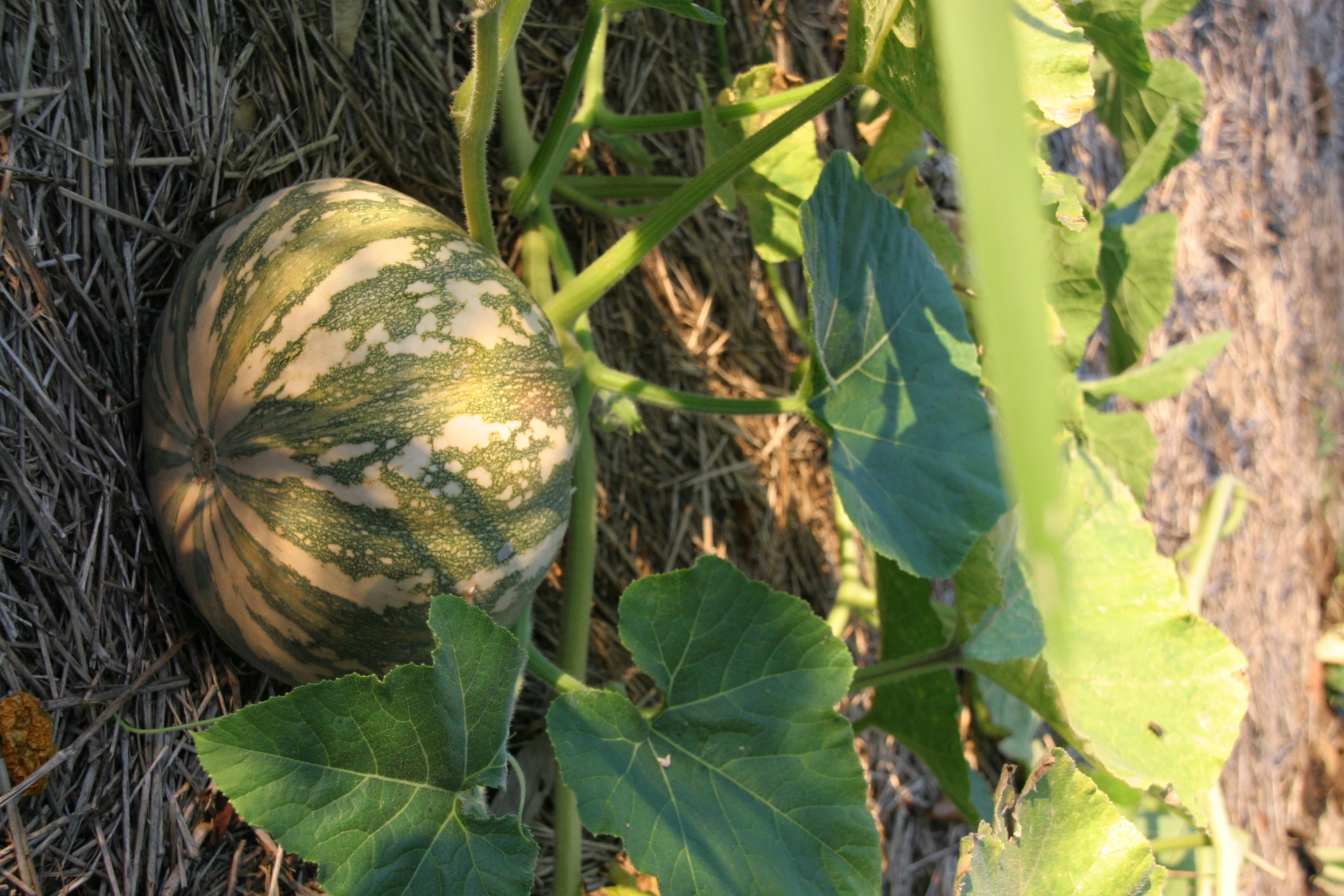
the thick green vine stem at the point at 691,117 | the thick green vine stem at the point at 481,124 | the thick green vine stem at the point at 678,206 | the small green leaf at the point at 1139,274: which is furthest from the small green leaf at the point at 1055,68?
the small green leaf at the point at 1139,274

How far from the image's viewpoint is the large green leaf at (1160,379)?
1769mm

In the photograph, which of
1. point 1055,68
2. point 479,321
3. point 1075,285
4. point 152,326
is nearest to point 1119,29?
point 1055,68

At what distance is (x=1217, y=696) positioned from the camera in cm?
126

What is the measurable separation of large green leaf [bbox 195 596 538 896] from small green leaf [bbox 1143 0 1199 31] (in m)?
1.33

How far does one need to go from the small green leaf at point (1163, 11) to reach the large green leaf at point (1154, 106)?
0.06 m

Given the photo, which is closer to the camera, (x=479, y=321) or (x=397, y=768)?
(x=397, y=768)

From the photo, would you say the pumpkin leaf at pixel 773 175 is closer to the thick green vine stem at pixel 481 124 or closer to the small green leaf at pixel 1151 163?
the thick green vine stem at pixel 481 124

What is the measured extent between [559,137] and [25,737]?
0.82m

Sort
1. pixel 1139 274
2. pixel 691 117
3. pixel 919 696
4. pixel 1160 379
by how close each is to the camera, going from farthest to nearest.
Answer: pixel 1160 379 < pixel 1139 274 < pixel 919 696 < pixel 691 117

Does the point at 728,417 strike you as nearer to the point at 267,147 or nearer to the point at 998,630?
the point at 998,630

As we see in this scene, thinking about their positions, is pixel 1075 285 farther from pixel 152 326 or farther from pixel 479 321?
pixel 152 326

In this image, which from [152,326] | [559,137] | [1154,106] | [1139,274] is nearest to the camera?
[152,326]

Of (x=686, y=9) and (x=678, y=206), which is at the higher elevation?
(x=686, y=9)

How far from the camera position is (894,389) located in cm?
115
